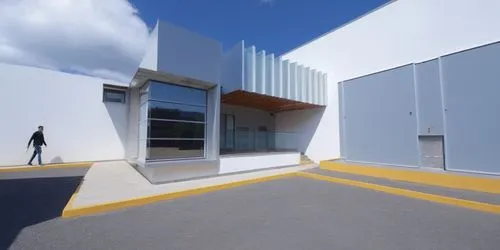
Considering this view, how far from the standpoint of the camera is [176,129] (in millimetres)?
9969

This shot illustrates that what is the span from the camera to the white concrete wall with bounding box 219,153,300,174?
36.4 feet

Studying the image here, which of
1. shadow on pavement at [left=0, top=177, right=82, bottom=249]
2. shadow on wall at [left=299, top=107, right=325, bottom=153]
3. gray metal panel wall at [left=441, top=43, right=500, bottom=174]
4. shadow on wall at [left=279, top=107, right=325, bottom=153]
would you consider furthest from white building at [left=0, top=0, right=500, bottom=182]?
shadow on pavement at [left=0, top=177, right=82, bottom=249]

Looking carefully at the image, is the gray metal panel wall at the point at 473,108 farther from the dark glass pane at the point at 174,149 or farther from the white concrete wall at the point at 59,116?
the white concrete wall at the point at 59,116

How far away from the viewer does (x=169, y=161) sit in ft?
30.7

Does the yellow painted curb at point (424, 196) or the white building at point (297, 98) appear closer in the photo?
the yellow painted curb at point (424, 196)

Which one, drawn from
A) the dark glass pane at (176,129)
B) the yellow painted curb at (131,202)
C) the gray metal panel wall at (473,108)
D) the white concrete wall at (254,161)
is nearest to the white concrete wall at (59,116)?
the dark glass pane at (176,129)

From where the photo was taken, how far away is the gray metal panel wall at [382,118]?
36.5 feet

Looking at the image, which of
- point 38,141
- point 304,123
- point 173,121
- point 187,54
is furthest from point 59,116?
point 304,123

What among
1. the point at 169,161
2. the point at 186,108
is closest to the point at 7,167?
the point at 169,161

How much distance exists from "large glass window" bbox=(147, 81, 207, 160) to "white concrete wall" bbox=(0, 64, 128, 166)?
5.28 metres

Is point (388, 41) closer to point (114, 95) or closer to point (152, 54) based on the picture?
point (152, 54)

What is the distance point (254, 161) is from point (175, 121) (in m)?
4.67

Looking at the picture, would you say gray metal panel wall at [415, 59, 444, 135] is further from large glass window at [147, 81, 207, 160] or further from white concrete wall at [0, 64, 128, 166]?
white concrete wall at [0, 64, 128, 166]

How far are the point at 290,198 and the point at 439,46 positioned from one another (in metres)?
10.3
